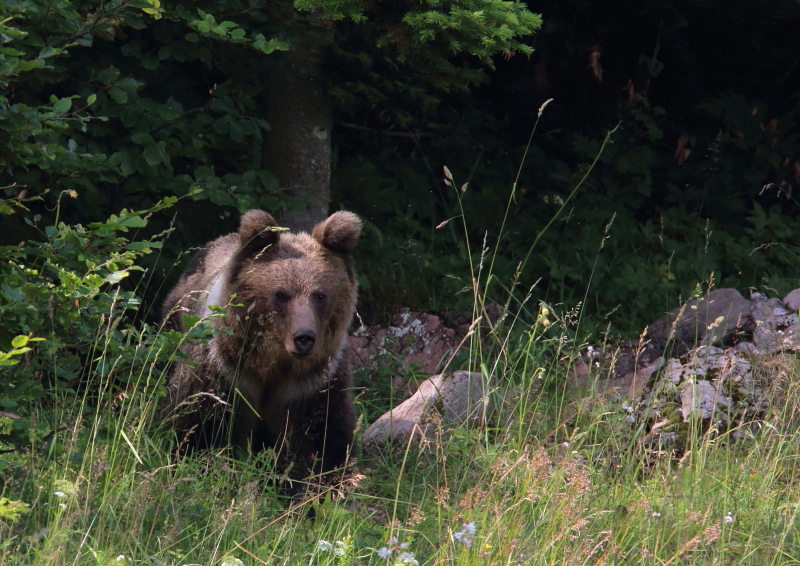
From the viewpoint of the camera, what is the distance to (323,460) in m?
4.18

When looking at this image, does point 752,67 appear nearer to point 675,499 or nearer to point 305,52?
point 305,52

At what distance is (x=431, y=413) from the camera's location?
14.0 ft

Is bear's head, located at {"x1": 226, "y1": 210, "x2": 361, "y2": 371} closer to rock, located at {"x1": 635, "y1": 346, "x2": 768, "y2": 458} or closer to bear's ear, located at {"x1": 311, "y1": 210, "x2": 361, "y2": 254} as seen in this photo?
bear's ear, located at {"x1": 311, "y1": 210, "x2": 361, "y2": 254}

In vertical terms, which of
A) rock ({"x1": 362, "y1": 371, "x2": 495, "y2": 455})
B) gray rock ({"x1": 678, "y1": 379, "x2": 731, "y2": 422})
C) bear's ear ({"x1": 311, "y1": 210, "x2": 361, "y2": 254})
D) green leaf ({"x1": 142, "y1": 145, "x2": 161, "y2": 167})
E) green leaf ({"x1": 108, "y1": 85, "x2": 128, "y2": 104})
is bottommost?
rock ({"x1": 362, "y1": 371, "x2": 495, "y2": 455})

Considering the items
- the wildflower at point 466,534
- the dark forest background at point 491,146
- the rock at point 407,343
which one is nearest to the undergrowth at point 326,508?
the wildflower at point 466,534

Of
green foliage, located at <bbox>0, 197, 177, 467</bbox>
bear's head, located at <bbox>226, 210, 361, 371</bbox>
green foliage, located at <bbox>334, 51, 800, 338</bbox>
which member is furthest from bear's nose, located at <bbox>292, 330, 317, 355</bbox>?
green foliage, located at <bbox>334, 51, 800, 338</bbox>

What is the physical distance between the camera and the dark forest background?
5031mm

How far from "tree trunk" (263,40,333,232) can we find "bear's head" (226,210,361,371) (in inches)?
46.0

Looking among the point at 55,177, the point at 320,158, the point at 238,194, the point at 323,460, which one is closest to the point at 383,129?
the point at 320,158

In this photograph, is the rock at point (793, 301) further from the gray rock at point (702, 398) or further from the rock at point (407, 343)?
the rock at point (407, 343)

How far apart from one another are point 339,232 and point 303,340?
70cm

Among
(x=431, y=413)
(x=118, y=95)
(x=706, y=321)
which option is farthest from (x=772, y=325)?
(x=118, y=95)

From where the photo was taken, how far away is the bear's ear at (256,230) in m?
4.12

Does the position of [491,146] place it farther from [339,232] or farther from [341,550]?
[341,550]
